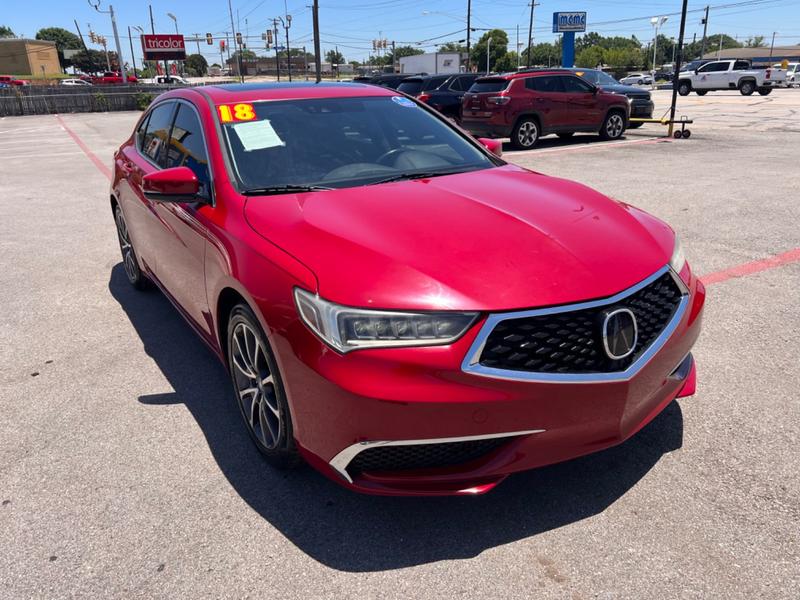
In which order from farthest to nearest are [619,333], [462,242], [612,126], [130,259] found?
[612,126]
[130,259]
[462,242]
[619,333]

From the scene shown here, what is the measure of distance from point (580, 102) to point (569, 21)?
32448 millimetres

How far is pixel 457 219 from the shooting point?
2.63 m

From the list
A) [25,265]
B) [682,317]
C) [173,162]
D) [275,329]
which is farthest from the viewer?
[25,265]

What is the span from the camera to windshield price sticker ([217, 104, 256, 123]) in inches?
135

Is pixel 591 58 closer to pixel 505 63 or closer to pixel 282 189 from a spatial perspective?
pixel 505 63

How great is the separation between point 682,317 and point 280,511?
1.79 meters

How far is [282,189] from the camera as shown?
3035 mm

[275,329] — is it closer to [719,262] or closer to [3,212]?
[719,262]

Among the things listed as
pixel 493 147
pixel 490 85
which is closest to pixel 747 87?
pixel 490 85

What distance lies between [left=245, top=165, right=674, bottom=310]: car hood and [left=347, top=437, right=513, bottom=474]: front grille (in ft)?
1.61

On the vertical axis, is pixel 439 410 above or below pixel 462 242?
below

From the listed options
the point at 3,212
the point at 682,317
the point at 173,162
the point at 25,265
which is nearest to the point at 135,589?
the point at 682,317

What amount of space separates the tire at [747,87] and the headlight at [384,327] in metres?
43.4

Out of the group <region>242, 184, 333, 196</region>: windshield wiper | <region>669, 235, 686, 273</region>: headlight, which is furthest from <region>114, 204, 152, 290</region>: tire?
<region>669, 235, 686, 273</region>: headlight
